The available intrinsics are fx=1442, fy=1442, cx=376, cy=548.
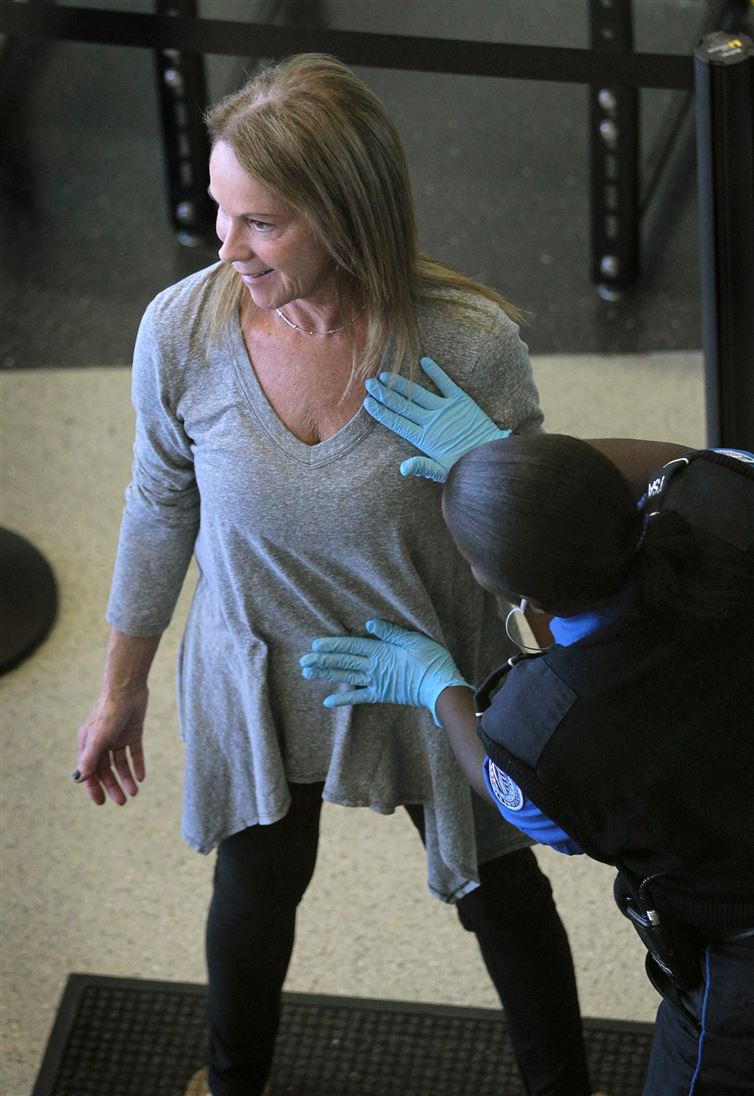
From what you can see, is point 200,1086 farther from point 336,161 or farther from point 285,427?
point 336,161

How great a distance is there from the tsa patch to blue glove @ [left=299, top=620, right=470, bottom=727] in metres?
0.21

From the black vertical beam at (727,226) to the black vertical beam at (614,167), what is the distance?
1.29 meters

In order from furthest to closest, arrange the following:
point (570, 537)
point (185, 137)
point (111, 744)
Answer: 1. point (185, 137)
2. point (111, 744)
3. point (570, 537)

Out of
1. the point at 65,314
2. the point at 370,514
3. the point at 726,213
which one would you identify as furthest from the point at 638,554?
the point at 65,314

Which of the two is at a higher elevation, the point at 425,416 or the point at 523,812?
the point at 425,416

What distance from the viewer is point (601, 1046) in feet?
6.75

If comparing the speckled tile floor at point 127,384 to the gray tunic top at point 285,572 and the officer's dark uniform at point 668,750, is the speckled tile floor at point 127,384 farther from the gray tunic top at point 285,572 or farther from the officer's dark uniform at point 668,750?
the officer's dark uniform at point 668,750

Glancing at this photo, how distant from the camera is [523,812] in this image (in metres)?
1.36

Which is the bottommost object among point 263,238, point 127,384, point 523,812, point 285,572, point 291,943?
point 291,943

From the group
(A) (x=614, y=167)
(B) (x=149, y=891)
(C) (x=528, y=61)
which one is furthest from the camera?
(A) (x=614, y=167)

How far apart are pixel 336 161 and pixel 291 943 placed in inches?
39.1

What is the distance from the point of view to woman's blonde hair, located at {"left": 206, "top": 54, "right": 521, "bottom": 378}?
1351mm

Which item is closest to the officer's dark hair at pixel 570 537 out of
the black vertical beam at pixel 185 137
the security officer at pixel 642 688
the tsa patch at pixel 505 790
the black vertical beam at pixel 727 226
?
the security officer at pixel 642 688

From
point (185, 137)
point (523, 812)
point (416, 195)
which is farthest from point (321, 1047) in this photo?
point (416, 195)
